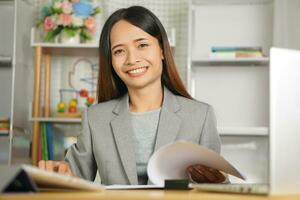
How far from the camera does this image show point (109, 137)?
68.6 inches

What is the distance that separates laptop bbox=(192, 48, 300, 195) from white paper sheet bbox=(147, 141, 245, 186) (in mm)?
206

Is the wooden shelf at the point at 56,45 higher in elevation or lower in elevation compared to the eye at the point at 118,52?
higher

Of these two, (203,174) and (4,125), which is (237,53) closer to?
(4,125)

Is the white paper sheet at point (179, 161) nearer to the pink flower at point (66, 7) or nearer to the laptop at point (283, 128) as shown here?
the laptop at point (283, 128)

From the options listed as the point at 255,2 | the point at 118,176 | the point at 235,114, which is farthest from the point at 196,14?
the point at 118,176

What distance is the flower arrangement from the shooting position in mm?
3367

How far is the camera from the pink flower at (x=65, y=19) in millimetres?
3344

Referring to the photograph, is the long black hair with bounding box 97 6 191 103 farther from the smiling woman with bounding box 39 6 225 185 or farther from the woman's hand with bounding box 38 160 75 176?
the woman's hand with bounding box 38 160 75 176

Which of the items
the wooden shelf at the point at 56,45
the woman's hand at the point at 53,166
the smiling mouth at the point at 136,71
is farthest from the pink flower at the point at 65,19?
the woman's hand at the point at 53,166

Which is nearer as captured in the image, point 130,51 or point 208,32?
point 130,51

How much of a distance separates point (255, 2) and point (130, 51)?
1911 mm

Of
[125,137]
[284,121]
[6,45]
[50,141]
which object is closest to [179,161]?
[284,121]

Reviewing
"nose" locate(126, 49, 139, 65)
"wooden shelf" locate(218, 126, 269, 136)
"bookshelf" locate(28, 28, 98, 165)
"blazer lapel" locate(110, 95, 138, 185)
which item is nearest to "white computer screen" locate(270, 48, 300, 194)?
"blazer lapel" locate(110, 95, 138, 185)

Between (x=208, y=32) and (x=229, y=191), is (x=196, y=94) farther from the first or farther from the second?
(x=229, y=191)
